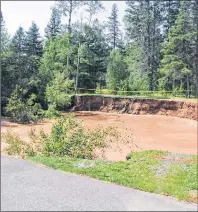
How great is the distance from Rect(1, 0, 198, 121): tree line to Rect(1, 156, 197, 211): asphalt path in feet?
60.0

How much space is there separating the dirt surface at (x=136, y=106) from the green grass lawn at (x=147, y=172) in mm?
18423

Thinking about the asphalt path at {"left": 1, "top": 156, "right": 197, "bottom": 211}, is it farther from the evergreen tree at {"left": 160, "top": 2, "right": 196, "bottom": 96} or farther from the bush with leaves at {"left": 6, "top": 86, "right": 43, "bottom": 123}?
the evergreen tree at {"left": 160, "top": 2, "right": 196, "bottom": 96}

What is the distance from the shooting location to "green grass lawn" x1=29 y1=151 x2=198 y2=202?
27.7 feet

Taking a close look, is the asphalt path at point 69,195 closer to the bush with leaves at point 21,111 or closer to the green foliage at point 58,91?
the bush with leaves at point 21,111

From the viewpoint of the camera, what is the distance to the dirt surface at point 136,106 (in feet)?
99.3

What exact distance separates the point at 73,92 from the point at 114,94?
15.1 feet

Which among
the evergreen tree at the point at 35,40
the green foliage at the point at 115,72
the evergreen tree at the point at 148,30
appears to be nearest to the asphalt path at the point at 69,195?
the green foliage at the point at 115,72

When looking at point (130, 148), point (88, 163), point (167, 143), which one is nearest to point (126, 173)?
point (88, 163)

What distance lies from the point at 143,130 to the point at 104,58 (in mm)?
24699

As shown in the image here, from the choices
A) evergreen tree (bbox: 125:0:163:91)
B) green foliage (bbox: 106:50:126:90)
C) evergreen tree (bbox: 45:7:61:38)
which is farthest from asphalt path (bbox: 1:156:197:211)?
evergreen tree (bbox: 45:7:61:38)

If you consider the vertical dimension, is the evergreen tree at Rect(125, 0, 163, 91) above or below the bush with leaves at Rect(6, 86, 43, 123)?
above

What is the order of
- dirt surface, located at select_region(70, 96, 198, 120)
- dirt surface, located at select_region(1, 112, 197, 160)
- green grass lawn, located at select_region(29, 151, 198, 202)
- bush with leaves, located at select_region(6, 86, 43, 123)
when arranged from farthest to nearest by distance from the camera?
dirt surface, located at select_region(70, 96, 198, 120)
bush with leaves, located at select_region(6, 86, 43, 123)
dirt surface, located at select_region(1, 112, 197, 160)
green grass lawn, located at select_region(29, 151, 198, 202)

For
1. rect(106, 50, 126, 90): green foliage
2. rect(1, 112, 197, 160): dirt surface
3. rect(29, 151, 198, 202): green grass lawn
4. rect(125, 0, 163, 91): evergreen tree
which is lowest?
rect(1, 112, 197, 160): dirt surface

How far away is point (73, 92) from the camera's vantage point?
37781 mm
